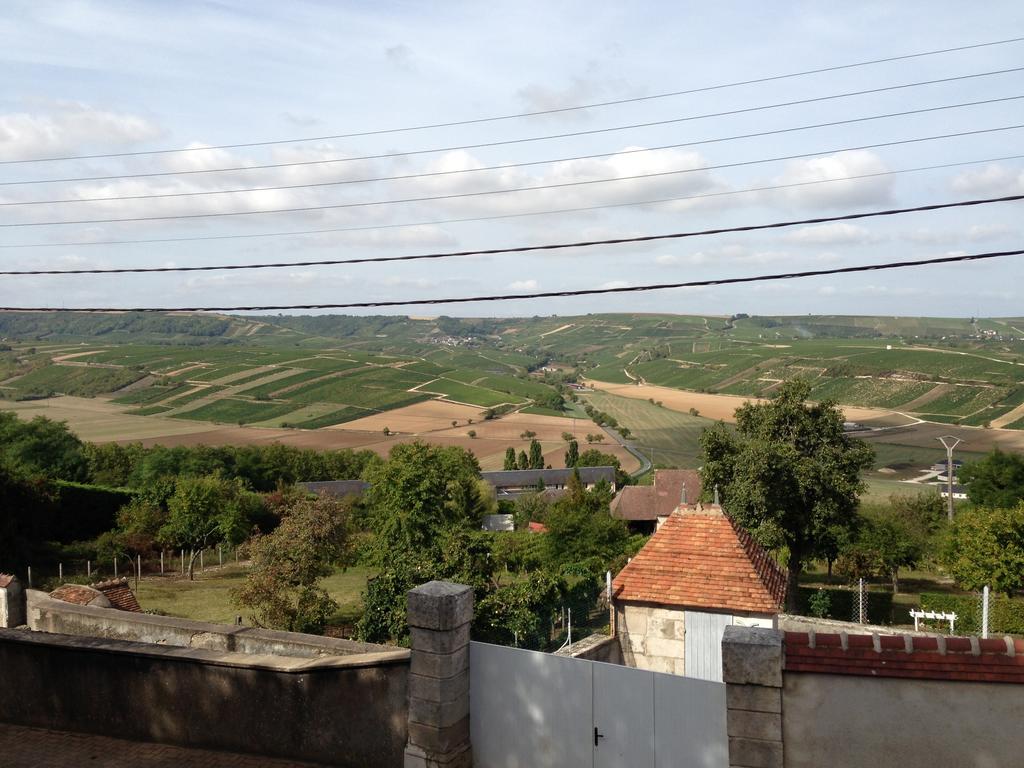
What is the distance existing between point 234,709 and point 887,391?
128m

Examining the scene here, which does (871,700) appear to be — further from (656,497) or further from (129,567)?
(656,497)

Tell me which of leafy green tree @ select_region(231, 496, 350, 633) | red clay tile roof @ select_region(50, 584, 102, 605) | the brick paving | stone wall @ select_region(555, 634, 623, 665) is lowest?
leafy green tree @ select_region(231, 496, 350, 633)

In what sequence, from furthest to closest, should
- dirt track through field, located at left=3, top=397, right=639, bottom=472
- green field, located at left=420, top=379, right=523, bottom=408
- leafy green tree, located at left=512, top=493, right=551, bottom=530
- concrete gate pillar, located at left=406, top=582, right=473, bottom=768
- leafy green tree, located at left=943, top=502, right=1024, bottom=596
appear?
green field, located at left=420, top=379, right=523, bottom=408
dirt track through field, located at left=3, top=397, right=639, bottom=472
leafy green tree, located at left=512, top=493, right=551, bottom=530
leafy green tree, located at left=943, top=502, right=1024, bottom=596
concrete gate pillar, located at left=406, top=582, right=473, bottom=768

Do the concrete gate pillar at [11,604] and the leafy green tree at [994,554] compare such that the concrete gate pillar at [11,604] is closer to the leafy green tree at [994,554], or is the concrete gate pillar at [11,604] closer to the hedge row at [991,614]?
the hedge row at [991,614]

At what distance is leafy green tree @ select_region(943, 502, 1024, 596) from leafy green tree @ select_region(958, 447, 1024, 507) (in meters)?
15.5

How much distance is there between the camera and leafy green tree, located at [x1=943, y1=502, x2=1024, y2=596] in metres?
26.7

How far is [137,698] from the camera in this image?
8.17m

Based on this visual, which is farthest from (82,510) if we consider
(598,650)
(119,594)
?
(598,650)

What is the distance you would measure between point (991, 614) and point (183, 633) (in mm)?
21508

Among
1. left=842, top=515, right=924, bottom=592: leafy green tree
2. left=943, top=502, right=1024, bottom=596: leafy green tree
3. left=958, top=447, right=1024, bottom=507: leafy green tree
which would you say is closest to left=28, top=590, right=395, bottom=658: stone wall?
left=943, top=502, right=1024, bottom=596: leafy green tree

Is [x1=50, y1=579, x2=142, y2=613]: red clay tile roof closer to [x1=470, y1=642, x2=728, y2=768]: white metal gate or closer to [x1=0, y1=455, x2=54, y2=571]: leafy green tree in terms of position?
[x1=470, y1=642, x2=728, y2=768]: white metal gate

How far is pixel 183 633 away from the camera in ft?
36.0

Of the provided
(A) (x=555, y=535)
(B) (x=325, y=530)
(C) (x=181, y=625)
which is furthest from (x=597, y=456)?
(C) (x=181, y=625)

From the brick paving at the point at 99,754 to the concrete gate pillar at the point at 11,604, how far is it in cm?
551
